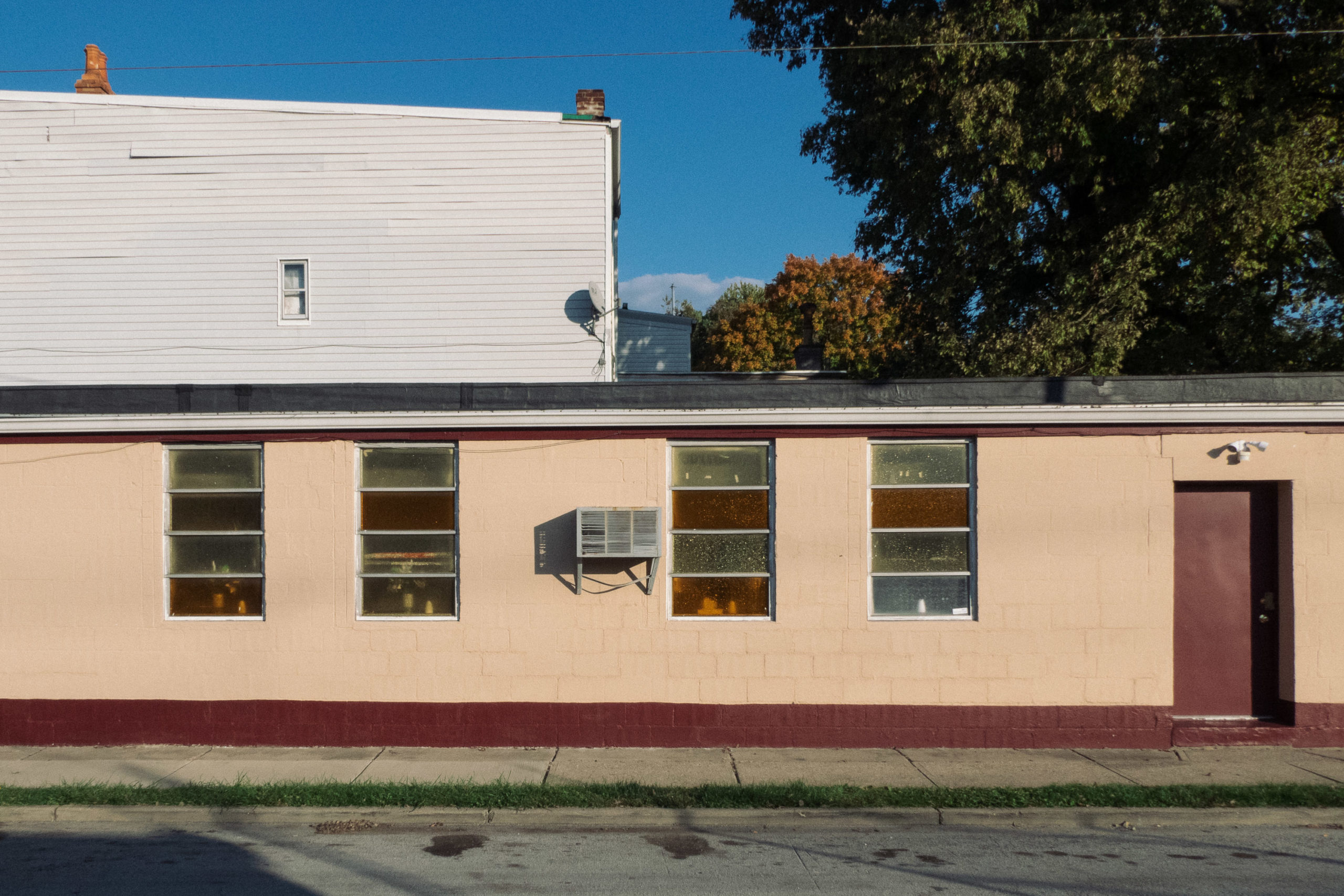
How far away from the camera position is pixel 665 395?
8.78 m

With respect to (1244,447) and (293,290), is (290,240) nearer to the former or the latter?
(293,290)

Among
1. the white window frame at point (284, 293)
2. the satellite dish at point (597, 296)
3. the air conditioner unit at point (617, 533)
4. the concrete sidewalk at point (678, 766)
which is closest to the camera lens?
the concrete sidewalk at point (678, 766)

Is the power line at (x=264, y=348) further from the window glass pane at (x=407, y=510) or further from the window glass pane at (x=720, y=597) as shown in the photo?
the window glass pane at (x=720, y=597)

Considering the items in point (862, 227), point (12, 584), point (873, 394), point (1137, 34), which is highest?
point (1137, 34)

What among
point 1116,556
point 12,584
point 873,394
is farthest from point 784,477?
point 12,584

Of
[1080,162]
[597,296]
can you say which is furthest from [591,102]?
[1080,162]

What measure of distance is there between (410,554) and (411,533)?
203 millimetres

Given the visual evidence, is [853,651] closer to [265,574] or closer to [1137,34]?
[265,574]

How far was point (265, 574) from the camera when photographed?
A: 8984 mm

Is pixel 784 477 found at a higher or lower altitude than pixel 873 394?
lower

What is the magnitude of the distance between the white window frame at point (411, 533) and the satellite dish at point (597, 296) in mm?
7123

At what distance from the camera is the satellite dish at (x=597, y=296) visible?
15.7 meters

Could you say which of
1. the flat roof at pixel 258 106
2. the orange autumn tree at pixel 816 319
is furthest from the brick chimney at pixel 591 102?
the orange autumn tree at pixel 816 319

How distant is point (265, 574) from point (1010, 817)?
6918 millimetres
